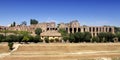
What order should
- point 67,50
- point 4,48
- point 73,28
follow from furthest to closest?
point 73,28 < point 67,50 < point 4,48

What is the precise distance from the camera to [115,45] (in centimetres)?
7250

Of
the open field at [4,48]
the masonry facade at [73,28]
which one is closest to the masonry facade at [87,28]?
the masonry facade at [73,28]

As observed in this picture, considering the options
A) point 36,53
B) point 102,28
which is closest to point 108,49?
point 36,53

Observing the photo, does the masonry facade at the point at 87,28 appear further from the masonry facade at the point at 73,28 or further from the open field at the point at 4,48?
the open field at the point at 4,48

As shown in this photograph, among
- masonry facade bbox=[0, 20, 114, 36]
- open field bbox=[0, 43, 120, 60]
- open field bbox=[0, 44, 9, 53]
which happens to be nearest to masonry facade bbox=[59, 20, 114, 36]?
masonry facade bbox=[0, 20, 114, 36]

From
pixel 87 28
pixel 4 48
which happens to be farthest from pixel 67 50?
pixel 87 28

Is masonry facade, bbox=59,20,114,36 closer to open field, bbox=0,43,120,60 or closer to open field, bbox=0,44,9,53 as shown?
open field, bbox=0,43,120,60

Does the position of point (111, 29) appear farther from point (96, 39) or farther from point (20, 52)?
point (20, 52)

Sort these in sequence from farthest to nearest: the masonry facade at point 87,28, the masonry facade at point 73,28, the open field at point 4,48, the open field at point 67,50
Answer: the masonry facade at point 73,28 → the masonry facade at point 87,28 → the open field at point 4,48 → the open field at point 67,50

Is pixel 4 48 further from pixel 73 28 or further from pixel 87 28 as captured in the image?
pixel 87 28

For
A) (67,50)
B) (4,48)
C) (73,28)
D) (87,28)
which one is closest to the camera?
(4,48)

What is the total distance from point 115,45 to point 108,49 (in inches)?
201

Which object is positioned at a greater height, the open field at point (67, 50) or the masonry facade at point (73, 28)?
the masonry facade at point (73, 28)

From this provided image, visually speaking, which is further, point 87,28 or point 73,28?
point 73,28
